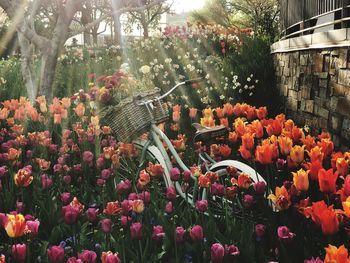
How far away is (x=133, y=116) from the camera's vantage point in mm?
3539

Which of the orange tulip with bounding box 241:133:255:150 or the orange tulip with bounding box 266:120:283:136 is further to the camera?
the orange tulip with bounding box 266:120:283:136

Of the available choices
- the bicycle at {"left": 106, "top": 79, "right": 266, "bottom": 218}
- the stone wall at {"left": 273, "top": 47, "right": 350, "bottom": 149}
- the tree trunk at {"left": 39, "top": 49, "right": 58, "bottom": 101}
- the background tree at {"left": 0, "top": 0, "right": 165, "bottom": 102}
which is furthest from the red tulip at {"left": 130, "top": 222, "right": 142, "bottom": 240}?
the tree trunk at {"left": 39, "top": 49, "right": 58, "bottom": 101}

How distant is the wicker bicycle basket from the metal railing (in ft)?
5.59

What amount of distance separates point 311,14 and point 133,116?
345cm

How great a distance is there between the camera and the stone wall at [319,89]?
12.9 feet

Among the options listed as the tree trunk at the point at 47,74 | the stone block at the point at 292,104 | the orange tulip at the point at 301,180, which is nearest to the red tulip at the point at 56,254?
the orange tulip at the point at 301,180

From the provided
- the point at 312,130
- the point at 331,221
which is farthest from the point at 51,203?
the point at 312,130

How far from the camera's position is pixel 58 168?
3.49 meters

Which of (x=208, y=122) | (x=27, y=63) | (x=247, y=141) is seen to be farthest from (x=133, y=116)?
(x=27, y=63)

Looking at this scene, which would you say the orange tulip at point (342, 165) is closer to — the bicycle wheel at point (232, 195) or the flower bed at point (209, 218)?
the flower bed at point (209, 218)

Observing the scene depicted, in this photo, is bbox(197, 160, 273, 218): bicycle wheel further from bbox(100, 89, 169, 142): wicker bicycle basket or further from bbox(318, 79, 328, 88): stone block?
bbox(318, 79, 328, 88): stone block

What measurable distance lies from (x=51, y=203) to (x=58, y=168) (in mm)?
374

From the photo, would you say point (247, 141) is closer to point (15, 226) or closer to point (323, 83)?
point (15, 226)

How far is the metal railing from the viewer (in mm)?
4367
